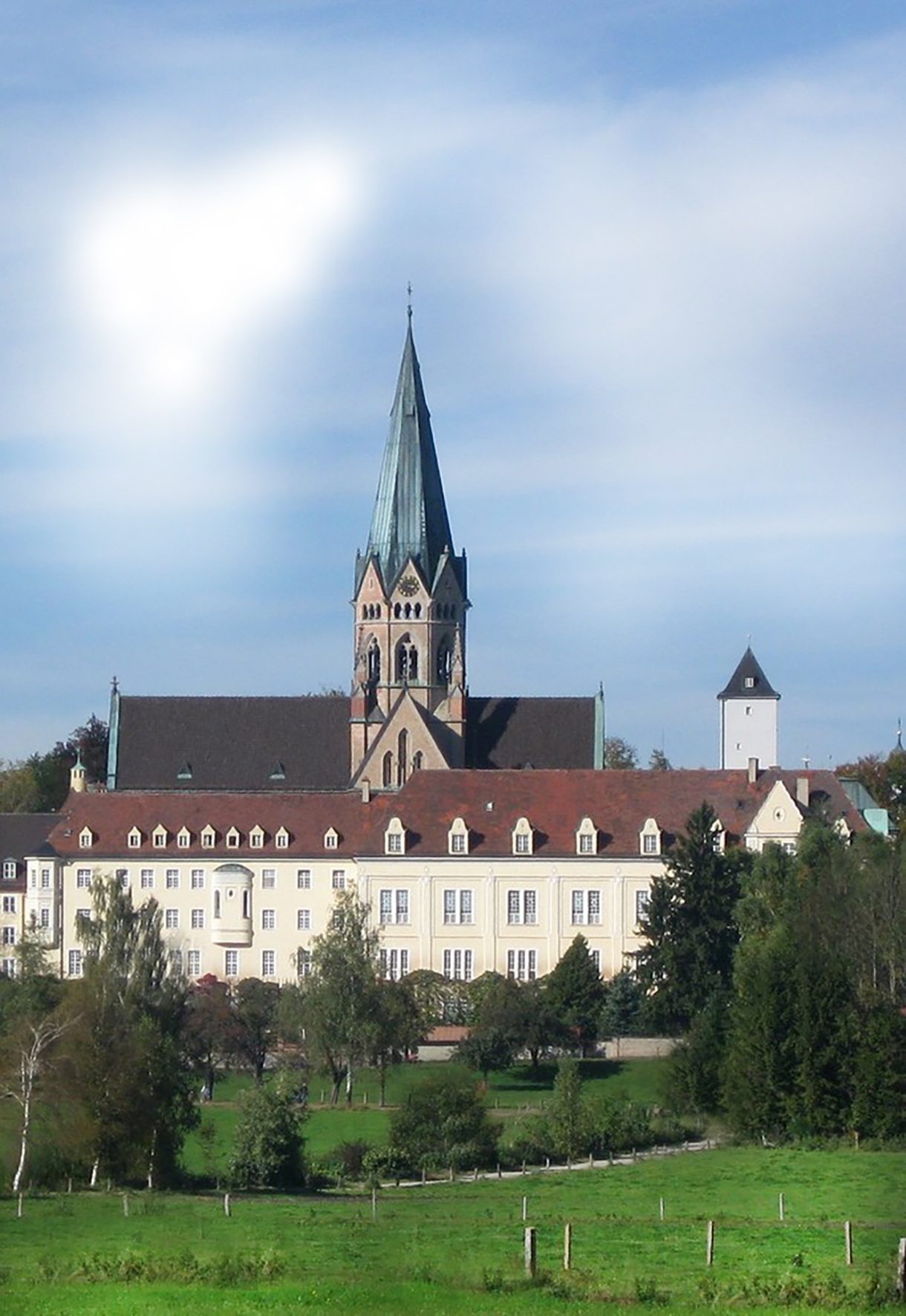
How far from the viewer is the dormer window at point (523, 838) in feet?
359

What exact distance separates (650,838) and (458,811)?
764 centimetres

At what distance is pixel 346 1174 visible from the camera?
203 feet

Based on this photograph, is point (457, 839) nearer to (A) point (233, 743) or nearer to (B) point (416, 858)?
(B) point (416, 858)

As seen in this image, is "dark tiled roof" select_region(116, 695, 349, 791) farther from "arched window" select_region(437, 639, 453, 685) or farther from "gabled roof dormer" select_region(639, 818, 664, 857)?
"gabled roof dormer" select_region(639, 818, 664, 857)

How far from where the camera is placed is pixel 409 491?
140375 millimetres

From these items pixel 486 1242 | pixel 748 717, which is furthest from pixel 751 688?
pixel 486 1242

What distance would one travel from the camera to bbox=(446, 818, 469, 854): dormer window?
110 meters

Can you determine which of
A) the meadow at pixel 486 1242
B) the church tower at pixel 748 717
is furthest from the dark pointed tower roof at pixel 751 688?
the meadow at pixel 486 1242

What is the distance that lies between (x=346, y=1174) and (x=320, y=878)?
166ft

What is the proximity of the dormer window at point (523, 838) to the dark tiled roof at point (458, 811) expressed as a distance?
36 centimetres

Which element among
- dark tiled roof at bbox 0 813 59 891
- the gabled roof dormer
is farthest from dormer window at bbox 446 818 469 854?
dark tiled roof at bbox 0 813 59 891

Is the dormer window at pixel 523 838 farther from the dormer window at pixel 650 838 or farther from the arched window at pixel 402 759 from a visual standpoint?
the arched window at pixel 402 759

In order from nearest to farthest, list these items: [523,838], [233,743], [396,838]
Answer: [523,838] → [396,838] → [233,743]

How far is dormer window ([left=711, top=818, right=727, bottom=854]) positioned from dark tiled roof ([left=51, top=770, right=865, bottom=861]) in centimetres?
79
